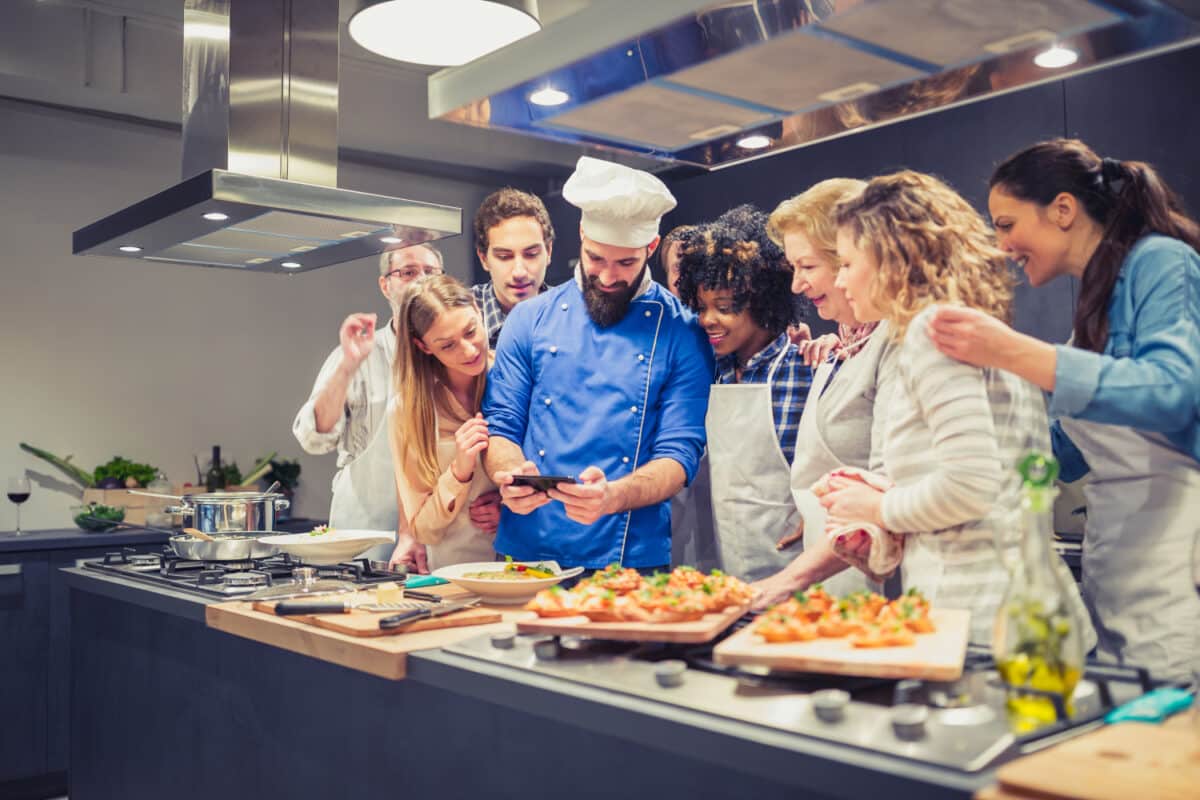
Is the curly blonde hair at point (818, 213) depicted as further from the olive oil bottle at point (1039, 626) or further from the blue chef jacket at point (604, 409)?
the olive oil bottle at point (1039, 626)

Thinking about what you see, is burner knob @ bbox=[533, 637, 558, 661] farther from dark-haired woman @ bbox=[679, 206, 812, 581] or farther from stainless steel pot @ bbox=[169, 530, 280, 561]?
stainless steel pot @ bbox=[169, 530, 280, 561]

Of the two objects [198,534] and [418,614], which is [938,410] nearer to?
[418,614]

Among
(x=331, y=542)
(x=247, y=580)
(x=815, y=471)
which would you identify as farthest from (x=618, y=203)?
(x=247, y=580)

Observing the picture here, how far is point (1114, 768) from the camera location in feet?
3.02

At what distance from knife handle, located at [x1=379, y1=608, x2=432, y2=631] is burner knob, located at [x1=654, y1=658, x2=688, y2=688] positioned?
1.79 ft

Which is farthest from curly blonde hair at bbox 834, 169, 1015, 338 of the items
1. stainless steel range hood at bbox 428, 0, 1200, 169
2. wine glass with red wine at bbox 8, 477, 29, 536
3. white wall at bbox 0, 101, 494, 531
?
white wall at bbox 0, 101, 494, 531

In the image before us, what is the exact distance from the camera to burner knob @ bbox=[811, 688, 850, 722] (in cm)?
110

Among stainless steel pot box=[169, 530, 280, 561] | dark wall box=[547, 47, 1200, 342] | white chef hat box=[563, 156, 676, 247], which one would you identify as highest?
dark wall box=[547, 47, 1200, 342]

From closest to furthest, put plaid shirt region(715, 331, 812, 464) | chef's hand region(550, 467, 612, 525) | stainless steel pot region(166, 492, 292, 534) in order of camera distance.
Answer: chef's hand region(550, 467, 612, 525) → plaid shirt region(715, 331, 812, 464) → stainless steel pot region(166, 492, 292, 534)

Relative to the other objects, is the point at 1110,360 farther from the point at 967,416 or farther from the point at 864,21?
the point at 864,21

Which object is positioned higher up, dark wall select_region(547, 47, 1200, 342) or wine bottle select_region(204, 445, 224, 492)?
dark wall select_region(547, 47, 1200, 342)

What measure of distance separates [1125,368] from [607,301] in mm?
1303

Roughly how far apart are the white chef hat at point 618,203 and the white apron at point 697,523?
0.65 meters

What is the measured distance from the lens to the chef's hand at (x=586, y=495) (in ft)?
7.01
